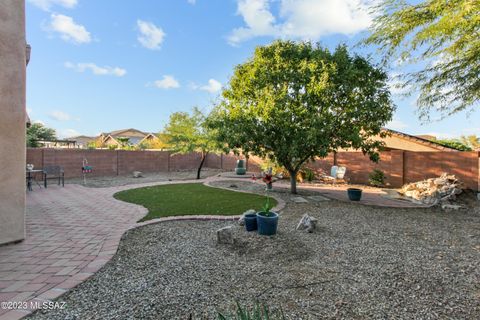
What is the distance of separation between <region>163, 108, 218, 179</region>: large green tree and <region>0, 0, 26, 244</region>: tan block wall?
10.0 m

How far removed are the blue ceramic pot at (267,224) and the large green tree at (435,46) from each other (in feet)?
15.7

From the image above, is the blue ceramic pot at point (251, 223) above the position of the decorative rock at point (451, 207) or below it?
above

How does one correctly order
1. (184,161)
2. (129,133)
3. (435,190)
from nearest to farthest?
1. (435,190)
2. (184,161)
3. (129,133)

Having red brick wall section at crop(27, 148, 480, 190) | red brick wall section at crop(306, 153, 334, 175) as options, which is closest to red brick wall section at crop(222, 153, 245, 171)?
red brick wall section at crop(27, 148, 480, 190)

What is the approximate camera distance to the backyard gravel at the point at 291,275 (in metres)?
2.46

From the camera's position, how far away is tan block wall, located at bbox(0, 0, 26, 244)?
3830 millimetres

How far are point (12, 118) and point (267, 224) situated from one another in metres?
4.53

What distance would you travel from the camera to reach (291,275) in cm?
315

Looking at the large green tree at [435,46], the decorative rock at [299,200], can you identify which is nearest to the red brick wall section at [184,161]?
the decorative rock at [299,200]

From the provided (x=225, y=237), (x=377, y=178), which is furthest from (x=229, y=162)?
(x=225, y=237)

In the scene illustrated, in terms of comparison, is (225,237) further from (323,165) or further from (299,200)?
(323,165)

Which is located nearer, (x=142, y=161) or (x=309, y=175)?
(x=309, y=175)

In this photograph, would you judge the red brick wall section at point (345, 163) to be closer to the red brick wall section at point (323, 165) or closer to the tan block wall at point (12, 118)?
the red brick wall section at point (323, 165)

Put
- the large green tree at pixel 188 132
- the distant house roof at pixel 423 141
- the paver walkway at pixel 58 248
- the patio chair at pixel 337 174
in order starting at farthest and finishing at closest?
the large green tree at pixel 188 132 < the distant house roof at pixel 423 141 < the patio chair at pixel 337 174 < the paver walkway at pixel 58 248
